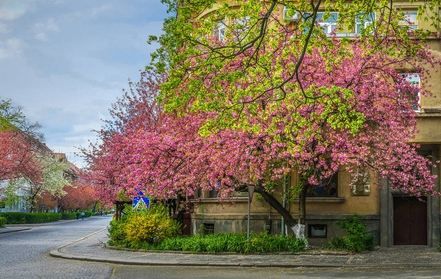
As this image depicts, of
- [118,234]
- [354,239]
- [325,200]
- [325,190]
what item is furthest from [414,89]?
[118,234]

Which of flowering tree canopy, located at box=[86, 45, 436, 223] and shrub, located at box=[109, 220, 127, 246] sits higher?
flowering tree canopy, located at box=[86, 45, 436, 223]

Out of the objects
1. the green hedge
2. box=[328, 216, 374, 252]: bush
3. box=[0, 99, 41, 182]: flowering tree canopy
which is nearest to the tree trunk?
the green hedge

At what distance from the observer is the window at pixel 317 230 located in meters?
26.5

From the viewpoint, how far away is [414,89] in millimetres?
24219

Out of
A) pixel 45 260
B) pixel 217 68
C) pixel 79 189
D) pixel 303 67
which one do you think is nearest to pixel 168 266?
pixel 45 260

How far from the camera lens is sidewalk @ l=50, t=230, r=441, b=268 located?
1905 cm

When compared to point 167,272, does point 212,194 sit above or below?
above

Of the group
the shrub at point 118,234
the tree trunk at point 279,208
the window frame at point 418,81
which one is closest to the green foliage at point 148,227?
the shrub at point 118,234

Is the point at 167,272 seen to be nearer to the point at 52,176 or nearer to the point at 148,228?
the point at 148,228

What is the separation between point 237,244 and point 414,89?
28.3 ft

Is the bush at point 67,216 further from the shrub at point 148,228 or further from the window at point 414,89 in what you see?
the window at point 414,89

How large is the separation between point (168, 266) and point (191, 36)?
994 cm

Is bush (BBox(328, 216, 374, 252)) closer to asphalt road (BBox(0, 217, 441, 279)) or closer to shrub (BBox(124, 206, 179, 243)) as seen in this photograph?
asphalt road (BBox(0, 217, 441, 279))

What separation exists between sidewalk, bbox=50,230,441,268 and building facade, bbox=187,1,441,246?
2.41 m
